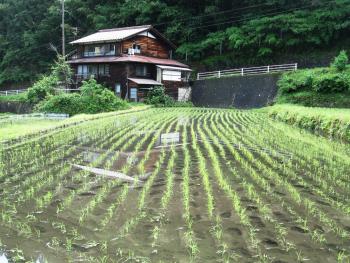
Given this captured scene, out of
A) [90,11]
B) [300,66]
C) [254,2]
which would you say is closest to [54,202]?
[300,66]

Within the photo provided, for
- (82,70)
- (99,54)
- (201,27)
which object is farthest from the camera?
(201,27)

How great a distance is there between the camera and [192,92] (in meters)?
34.0

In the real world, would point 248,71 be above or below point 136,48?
below

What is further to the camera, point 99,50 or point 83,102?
point 99,50

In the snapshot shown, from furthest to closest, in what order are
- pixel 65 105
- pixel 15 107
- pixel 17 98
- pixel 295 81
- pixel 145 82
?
pixel 17 98
pixel 15 107
pixel 145 82
pixel 295 81
pixel 65 105

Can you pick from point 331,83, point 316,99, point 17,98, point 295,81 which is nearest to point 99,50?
point 17,98

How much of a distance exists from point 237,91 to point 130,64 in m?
8.73

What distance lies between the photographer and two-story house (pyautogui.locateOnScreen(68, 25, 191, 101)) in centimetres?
3156

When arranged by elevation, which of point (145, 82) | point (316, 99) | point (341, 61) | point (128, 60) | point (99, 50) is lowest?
point (316, 99)

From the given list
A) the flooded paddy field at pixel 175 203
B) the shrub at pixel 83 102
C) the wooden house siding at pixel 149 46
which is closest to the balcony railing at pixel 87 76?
the wooden house siding at pixel 149 46

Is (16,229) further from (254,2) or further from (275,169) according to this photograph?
(254,2)

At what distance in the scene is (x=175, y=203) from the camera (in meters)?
5.62

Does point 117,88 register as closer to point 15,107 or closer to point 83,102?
point 83,102

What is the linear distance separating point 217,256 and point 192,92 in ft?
99.8
